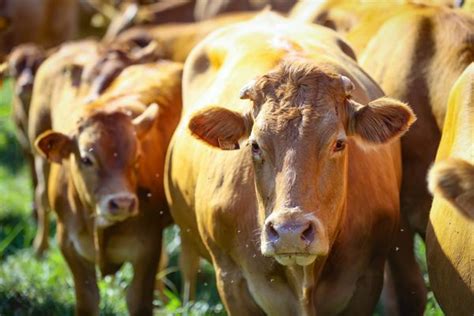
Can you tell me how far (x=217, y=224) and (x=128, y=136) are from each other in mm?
1499

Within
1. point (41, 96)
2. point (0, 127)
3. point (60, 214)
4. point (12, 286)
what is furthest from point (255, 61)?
point (0, 127)

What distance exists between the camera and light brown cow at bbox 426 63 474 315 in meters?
5.80

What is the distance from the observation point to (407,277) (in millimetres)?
7539

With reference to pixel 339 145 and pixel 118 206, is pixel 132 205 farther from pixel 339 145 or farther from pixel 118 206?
pixel 339 145

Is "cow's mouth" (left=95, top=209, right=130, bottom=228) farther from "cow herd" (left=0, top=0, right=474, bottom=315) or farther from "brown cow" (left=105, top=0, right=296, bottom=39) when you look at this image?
"brown cow" (left=105, top=0, right=296, bottom=39)

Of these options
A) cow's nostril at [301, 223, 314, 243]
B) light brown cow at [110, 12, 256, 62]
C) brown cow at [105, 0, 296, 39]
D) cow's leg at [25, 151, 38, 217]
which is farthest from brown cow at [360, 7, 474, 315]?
brown cow at [105, 0, 296, 39]

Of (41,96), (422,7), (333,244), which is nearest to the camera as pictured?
(333,244)

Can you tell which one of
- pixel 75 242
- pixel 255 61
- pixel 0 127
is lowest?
pixel 0 127

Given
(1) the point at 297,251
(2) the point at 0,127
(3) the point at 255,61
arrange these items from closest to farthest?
1. (1) the point at 297,251
2. (3) the point at 255,61
3. (2) the point at 0,127

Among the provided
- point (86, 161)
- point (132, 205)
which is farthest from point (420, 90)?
point (86, 161)

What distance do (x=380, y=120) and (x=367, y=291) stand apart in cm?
95

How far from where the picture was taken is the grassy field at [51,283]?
8.47 metres

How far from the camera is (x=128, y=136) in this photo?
7855mm

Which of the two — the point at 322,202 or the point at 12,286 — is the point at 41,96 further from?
the point at 322,202
